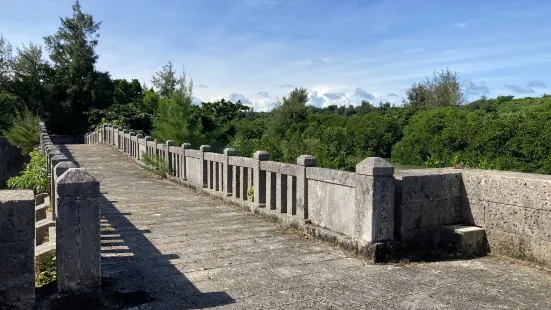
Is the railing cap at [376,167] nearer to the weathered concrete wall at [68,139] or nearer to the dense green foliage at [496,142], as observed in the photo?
the dense green foliage at [496,142]

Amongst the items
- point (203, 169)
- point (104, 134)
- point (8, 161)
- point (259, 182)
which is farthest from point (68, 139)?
point (259, 182)

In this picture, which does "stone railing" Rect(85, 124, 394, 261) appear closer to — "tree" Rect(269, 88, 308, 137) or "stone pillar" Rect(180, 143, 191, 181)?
"stone pillar" Rect(180, 143, 191, 181)

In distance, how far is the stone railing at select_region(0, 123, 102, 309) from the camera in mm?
4027

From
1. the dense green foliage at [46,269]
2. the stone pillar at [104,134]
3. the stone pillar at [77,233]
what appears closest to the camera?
the stone pillar at [77,233]

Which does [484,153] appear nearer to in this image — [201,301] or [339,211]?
[339,211]

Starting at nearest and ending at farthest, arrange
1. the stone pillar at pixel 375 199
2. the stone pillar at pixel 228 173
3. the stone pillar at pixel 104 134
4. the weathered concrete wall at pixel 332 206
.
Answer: the stone pillar at pixel 375 199 < the weathered concrete wall at pixel 332 206 < the stone pillar at pixel 228 173 < the stone pillar at pixel 104 134

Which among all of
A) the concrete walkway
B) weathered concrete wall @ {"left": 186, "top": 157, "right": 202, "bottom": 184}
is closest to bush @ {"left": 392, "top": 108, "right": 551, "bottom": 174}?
weathered concrete wall @ {"left": 186, "top": 157, "right": 202, "bottom": 184}

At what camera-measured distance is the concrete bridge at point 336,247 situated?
16.0ft

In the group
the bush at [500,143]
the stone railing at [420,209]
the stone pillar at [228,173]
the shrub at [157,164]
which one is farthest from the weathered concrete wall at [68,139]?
the stone railing at [420,209]

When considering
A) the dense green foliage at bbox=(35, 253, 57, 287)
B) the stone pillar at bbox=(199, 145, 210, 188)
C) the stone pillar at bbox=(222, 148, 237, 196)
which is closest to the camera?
the dense green foliage at bbox=(35, 253, 57, 287)

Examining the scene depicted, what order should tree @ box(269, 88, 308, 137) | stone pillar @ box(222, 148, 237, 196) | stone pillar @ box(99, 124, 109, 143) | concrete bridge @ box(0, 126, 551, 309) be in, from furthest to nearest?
1. tree @ box(269, 88, 308, 137)
2. stone pillar @ box(99, 124, 109, 143)
3. stone pillar @ box(222, 148, 237, 196)
4. concrete bridge @ box(0, 126, 551, 309)

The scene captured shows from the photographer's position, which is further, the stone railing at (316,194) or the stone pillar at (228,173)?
the stone pillar at (228,173)

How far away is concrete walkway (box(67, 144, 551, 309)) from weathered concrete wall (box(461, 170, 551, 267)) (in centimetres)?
26

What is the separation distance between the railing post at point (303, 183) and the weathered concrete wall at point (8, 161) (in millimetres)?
27512
